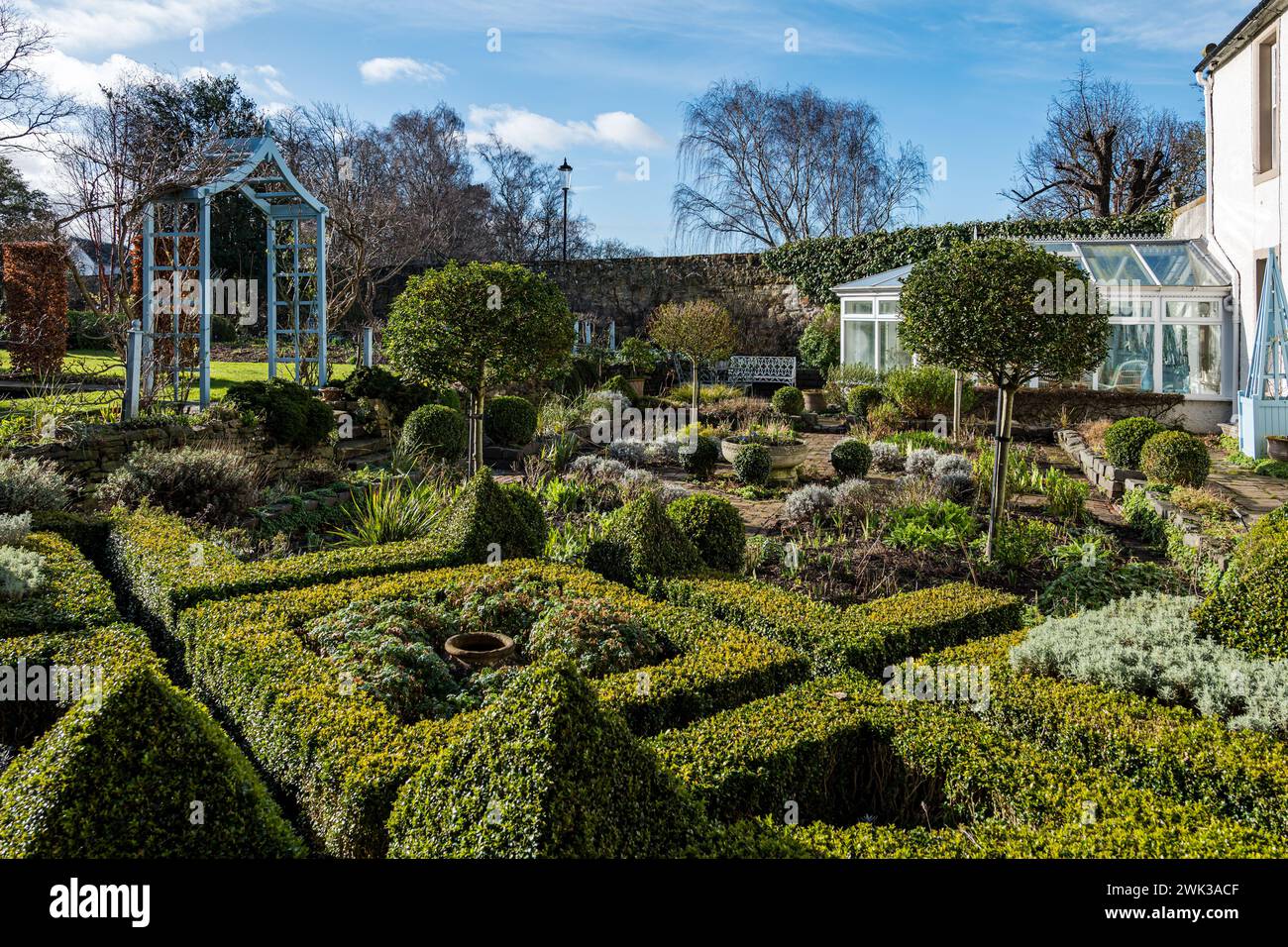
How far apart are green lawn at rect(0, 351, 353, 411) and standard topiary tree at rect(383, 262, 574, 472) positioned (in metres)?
3.34

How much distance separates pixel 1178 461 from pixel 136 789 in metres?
8.68

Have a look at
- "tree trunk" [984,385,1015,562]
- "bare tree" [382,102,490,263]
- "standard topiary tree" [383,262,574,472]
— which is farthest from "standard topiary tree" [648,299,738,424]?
"bare tree" [382,102,490,263]

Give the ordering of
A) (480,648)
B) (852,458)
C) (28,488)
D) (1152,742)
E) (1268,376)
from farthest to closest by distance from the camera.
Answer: (1268,376)
(852,458)
(28,488)
(480,648)
(1152,742)

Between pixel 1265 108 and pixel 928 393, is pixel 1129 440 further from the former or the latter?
pixel 1265 108

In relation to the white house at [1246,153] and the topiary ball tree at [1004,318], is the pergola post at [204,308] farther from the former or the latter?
the white house at [1246,153]

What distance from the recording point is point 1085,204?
24.8 meters

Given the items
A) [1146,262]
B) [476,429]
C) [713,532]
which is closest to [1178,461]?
[713,532]

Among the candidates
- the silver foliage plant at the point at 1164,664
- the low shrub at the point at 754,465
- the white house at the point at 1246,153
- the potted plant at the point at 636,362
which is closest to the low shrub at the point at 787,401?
the potted plant at the point at 636,362

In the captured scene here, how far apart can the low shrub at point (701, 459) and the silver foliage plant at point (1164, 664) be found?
6243 mm

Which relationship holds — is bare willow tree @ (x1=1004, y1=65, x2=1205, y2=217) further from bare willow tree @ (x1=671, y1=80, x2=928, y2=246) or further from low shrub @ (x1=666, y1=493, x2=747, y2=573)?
low shrub @ (x1=666, y1=493, x2=747, y2=573)

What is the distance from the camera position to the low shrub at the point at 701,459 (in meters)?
10.3

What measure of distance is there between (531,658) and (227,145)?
8.57 m

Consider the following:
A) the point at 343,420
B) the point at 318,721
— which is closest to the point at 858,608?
the point at 318,721

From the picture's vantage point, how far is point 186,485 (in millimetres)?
7379
